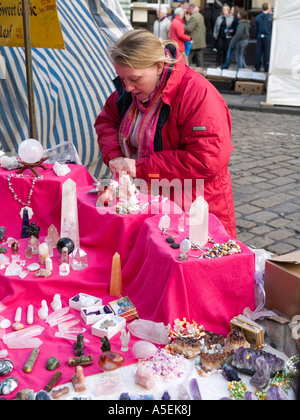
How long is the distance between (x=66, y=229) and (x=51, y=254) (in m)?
0.16

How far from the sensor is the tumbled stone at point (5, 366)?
5.95ft

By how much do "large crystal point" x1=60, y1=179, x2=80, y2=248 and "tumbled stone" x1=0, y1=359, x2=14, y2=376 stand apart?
0.86 meters

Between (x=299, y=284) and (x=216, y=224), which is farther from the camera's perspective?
(x=216, y=224)

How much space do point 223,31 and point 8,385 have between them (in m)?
13.6

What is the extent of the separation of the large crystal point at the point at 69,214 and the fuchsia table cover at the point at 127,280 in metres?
0.05

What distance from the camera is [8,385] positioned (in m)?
1.73

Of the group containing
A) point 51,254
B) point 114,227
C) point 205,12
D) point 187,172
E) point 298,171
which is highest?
point 205,12

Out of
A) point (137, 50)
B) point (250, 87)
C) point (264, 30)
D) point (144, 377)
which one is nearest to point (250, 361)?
point (144, 377)

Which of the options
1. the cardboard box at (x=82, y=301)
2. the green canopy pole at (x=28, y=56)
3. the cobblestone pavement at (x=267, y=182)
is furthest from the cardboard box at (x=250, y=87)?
the cardboard box at (x=82, y=301)

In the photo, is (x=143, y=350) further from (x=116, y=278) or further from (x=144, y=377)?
(x=116, y=278)

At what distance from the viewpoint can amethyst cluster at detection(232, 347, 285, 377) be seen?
1.81 meters

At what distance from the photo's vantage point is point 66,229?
2629 mm
